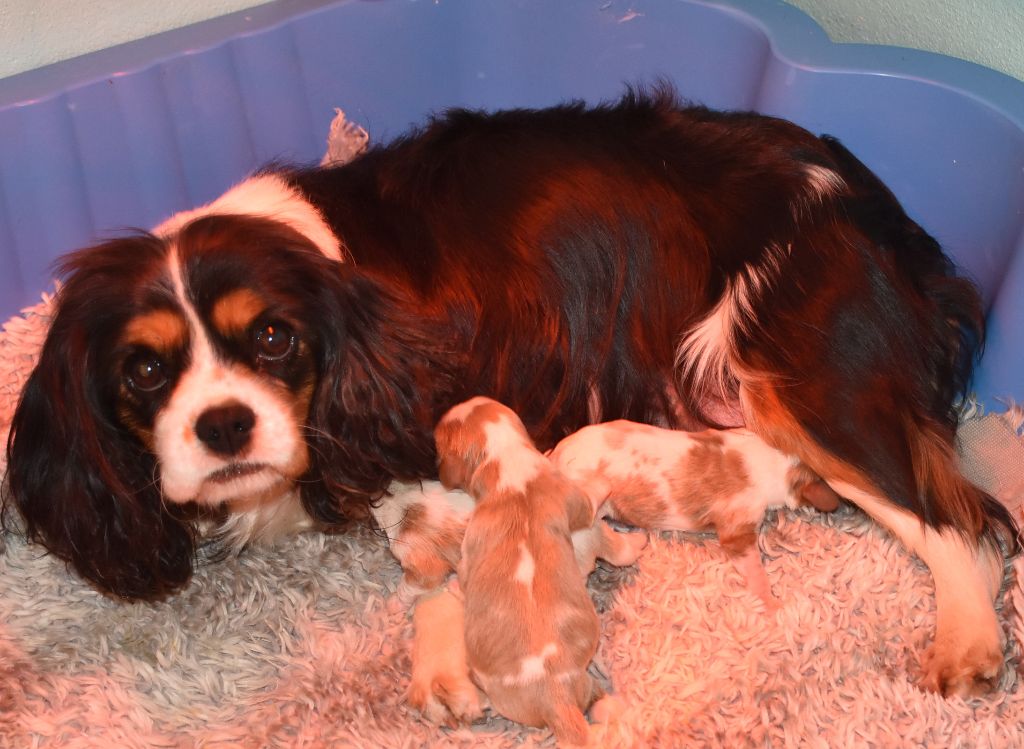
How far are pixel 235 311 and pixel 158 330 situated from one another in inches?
5.0

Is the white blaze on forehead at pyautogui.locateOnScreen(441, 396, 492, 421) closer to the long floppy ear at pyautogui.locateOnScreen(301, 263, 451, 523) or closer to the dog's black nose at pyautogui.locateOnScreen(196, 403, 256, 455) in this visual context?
Result: the long floppy ear at pyautogui.locateOnScreen(301, 263, 451, 523)

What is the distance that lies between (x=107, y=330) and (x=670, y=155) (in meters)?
1.17

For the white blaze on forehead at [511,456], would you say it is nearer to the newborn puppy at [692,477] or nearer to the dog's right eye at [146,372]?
the newborn puppy at [692,477]

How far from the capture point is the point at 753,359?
7.13ft

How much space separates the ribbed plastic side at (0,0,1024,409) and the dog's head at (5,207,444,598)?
84 centimetres

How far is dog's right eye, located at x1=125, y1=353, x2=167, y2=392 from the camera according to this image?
1.81 metres

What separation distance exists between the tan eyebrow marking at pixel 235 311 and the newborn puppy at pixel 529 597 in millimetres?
495

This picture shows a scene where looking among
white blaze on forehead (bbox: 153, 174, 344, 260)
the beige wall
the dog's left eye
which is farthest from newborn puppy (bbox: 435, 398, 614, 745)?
the beige wall

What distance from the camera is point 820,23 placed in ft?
9.97

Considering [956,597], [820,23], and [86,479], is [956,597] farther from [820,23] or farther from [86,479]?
[820,23]

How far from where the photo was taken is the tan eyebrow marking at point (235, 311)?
1.78 m

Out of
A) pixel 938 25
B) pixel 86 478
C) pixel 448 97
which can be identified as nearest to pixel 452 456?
pixel 86 478

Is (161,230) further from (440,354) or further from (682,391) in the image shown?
(682,391)

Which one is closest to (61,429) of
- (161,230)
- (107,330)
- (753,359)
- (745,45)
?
(107,330)
